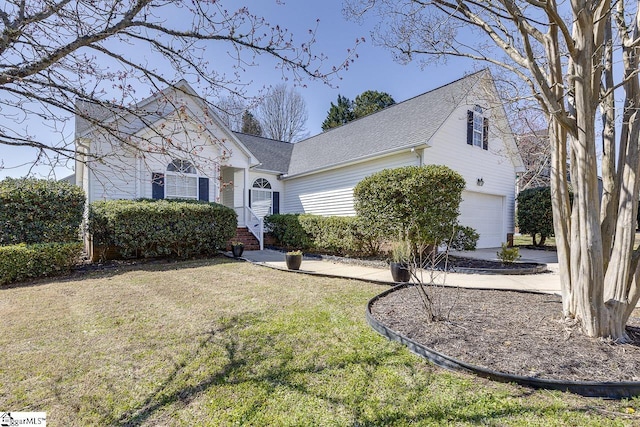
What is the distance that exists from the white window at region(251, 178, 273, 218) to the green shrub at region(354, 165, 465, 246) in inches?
330

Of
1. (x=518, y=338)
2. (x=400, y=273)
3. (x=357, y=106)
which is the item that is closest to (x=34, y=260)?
(x=400, y=273)

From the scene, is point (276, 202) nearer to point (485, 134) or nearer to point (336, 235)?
point (336, 235)

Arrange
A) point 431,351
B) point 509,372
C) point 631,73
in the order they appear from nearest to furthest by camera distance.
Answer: point 509,372 → point 431,351 → point 631,73

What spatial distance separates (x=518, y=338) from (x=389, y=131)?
10.8 meters

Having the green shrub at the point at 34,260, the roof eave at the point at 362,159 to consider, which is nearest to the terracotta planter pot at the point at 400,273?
the roof eave at the point at 362,159

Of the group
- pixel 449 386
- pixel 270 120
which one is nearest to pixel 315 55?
pixel 449 386

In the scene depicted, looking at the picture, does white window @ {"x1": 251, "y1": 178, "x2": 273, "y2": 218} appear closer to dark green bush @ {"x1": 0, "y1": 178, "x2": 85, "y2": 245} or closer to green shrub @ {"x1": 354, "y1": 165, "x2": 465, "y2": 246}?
dark green bush @ {"x1": 0, "y1": 178, "x2": 85, "y2": 245}

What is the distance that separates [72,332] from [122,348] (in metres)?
1.06

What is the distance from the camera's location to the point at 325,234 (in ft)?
35.7

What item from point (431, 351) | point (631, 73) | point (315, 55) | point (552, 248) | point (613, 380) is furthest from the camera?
point (552, 248)

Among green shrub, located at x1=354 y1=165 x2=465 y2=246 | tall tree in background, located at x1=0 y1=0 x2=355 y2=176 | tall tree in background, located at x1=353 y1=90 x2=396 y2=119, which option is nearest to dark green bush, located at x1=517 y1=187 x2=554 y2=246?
green shrub, located at x1=354 y1=165 x2=465 y2=246

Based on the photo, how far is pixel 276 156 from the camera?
17719 mm

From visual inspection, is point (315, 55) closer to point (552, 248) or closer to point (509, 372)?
point (509, 372)

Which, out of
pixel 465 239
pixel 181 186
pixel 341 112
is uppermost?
pixel 341 112
